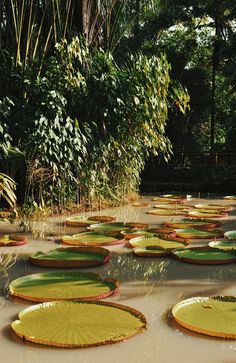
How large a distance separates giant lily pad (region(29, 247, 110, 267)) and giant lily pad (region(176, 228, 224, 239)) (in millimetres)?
1341

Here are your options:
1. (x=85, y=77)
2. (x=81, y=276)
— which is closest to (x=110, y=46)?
(x=85, y=77)

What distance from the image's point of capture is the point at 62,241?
5.12 metres

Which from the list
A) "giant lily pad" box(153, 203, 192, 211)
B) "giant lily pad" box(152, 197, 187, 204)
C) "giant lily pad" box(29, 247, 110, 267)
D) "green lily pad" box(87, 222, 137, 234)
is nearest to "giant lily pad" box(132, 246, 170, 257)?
"giant lily pad" box(29, 247, 110, 267)

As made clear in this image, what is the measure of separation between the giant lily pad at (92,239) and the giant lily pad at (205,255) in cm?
82

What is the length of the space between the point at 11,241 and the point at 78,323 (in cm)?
258

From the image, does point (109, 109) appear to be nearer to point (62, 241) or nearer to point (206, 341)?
point (62, 241)

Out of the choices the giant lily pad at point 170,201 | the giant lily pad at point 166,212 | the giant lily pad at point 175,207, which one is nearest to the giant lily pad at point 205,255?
the giant lily pad at point 166,212

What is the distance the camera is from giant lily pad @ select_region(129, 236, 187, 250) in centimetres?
491

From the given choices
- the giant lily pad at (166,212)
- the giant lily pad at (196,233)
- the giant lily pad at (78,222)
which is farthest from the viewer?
the giant lily pad at (166,212)

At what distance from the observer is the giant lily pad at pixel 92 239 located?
195 inches

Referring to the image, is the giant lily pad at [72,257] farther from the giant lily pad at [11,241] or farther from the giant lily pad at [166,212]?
the giant lily pad at [166,212]

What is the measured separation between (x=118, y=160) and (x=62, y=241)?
3403 millimetres

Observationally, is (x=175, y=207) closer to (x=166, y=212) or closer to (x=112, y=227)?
(x=166, y=212)

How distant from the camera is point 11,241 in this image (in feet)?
16.6
